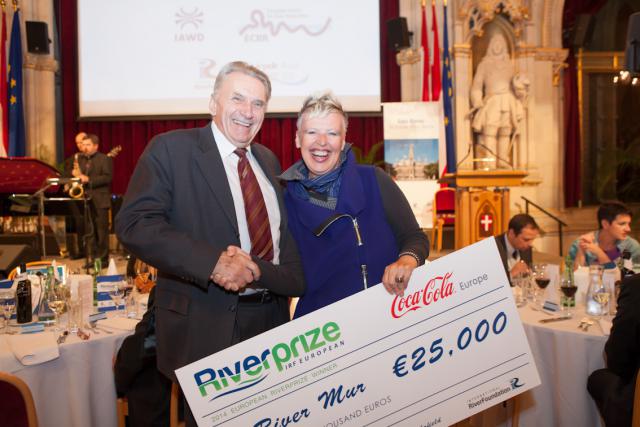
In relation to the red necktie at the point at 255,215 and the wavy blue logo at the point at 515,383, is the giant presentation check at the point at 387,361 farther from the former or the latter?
the red necktie at the point at 255,215

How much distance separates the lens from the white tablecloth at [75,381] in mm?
2545

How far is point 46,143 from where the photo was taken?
34.9ft

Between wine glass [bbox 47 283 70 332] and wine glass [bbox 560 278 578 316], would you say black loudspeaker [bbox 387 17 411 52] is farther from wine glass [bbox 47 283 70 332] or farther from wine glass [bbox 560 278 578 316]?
wine glass [bbox 47 283 70 332]

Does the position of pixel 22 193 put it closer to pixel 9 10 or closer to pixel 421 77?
pixel 9 10

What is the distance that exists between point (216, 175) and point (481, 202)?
6.59m

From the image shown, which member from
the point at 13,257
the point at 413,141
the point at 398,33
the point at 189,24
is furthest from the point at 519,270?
the point at 189,24

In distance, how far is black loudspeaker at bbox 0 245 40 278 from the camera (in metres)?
4.39

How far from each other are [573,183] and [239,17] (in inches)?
249

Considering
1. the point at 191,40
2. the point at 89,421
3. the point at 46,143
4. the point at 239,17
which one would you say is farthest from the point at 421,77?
the point at 89,421

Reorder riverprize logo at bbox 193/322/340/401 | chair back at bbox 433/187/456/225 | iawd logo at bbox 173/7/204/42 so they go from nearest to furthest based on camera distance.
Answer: riverprize logo at bbox 193/322/340/401
chair back at bbox 433/187/456/225
iawd logo at bbox 173/7/204/42

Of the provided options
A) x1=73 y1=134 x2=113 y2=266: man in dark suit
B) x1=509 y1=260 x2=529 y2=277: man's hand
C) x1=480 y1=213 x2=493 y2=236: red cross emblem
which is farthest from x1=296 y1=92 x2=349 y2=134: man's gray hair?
x1=73 y1=134 x2=113 y2=266: man in dark suit

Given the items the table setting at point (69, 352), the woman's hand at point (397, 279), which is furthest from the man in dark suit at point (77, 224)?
the woman's hand at point (397, 279)

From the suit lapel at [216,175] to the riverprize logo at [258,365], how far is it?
0.36m

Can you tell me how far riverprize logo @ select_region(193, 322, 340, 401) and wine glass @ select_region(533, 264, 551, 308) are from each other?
185cm
